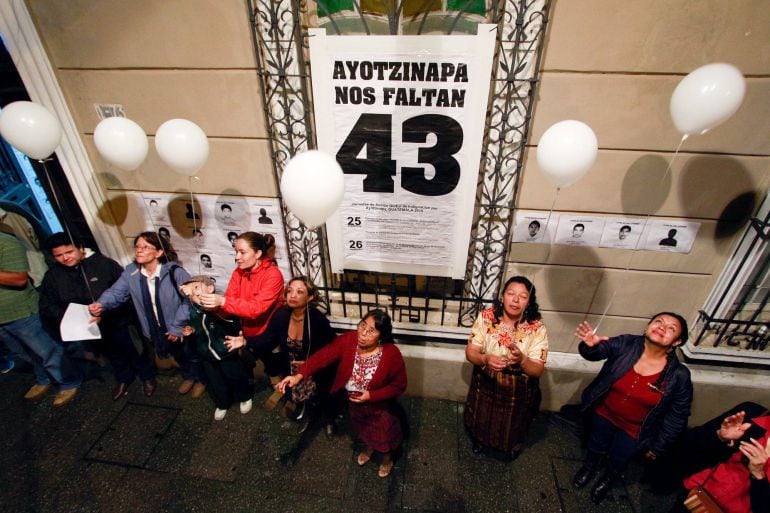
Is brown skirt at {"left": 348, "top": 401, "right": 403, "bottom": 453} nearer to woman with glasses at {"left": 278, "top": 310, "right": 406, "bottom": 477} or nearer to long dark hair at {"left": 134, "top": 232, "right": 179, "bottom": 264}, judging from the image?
woman with glasses at {"left": 278, "top": 310, "right": 406, "bottom": 477}

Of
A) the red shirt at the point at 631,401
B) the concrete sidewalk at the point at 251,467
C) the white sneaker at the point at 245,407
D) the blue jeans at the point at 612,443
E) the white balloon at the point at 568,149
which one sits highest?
the white balloon at the point at 568,149

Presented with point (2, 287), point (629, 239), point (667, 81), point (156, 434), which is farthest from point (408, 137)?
point (2, 287)

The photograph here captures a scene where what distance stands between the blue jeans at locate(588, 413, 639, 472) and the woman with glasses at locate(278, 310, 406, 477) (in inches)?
65.3

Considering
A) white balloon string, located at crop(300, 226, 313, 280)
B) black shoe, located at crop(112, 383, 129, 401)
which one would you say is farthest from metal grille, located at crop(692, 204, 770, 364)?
black shoe, located at crop(112, 383, 129, 401)

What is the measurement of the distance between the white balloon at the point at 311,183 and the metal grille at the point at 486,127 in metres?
0.95

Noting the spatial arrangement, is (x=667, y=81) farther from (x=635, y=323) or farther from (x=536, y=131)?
(x=635, y=323)

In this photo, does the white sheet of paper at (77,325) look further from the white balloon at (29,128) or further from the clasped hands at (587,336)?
the clasped hands at (587,336)

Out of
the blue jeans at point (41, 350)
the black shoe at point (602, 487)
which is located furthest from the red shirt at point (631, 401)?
the blue jeans at point (41, 350)

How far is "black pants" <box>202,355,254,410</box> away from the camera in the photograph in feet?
11.3

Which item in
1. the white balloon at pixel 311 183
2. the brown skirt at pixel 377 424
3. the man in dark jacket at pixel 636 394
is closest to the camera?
the white balloon at pixel 311 183

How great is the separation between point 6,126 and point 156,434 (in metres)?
2.95

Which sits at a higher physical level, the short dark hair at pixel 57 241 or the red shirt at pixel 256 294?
the short dark hair at pixel 57 241

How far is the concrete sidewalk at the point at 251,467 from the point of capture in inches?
117

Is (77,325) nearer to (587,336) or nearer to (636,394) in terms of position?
(587,336)
